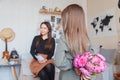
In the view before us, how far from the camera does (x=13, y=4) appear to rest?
4.70m

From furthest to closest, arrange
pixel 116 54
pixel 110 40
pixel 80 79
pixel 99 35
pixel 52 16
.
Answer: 1. pixel 52 16
2. pixel 99 35
3. pixel 110 40
4. pixel 116 54
5. pixel 80 79

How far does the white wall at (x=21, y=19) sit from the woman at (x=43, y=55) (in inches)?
47.7

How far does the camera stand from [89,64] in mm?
1421

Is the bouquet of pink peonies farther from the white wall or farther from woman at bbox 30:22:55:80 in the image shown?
the white wall

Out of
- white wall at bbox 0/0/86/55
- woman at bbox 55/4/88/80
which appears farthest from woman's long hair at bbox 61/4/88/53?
white wall at bbox 0/0/86/55

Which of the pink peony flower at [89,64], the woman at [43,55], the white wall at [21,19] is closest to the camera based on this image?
the pink peony flower at [89,64]

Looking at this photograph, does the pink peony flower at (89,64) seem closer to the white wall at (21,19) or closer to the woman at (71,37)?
the woman at (71,37)

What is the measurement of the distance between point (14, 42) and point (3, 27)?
431mm

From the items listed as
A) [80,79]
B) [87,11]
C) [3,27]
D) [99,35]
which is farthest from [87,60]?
[87,11]

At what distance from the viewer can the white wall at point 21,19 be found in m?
4.65

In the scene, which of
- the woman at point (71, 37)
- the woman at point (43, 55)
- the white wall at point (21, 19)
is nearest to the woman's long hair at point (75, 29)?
the woman at point (71, 37)

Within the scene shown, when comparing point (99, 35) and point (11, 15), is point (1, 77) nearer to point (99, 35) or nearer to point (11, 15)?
point (11, 15)

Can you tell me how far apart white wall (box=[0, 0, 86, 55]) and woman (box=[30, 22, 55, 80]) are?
1211mm

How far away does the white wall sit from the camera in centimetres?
465
